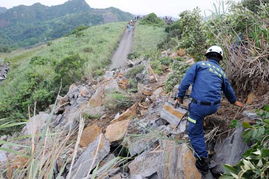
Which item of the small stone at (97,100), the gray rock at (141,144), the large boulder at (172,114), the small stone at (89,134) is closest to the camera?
the gray rock at (141,144)

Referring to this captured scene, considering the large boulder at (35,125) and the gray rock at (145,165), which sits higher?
the large boulder at (35,125)

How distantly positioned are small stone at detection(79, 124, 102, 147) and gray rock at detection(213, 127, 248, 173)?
2939 millimetres

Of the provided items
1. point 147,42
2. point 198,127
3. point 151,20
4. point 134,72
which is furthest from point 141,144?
point 151,20

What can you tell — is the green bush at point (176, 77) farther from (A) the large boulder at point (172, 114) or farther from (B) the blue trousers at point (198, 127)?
(B) the blue trousers at point (198, 127)

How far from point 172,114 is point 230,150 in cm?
164

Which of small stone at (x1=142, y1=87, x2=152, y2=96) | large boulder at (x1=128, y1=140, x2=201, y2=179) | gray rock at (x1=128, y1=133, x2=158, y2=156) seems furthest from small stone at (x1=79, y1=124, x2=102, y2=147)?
large boulder at (x1=128, y1=140, x2=201, y2=179)

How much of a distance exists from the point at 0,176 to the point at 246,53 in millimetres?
4246

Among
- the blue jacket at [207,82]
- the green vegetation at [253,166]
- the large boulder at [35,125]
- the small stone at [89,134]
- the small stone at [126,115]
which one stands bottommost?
the small stone at [89,134]

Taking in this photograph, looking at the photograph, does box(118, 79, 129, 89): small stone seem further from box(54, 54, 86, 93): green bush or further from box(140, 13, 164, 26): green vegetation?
box(140, 13, 164, 26): green vegetation

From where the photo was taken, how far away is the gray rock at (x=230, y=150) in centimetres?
376

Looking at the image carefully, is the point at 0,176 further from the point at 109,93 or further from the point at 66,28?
the point at 66,28

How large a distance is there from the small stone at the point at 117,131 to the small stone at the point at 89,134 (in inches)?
19.1

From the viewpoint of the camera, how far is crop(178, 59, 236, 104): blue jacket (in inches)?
163

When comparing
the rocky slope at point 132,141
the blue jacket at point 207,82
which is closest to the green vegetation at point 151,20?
the rocky slope at point 132,141
